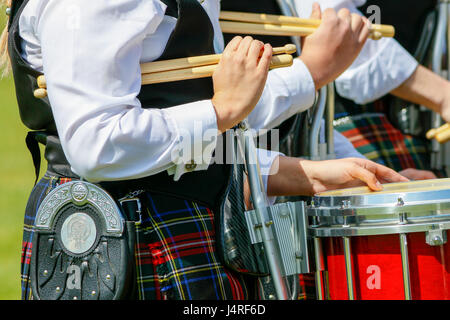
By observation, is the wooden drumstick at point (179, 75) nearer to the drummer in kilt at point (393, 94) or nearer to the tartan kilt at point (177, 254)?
the tartan kilt at point (177, 254)

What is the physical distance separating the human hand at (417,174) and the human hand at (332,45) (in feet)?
2.82

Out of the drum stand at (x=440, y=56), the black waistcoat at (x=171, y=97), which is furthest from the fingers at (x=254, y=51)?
the drum stand at (x=440, y=56)

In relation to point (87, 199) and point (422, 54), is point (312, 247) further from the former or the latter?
point (422, 54)

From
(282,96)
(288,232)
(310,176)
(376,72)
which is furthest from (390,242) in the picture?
(376,72)

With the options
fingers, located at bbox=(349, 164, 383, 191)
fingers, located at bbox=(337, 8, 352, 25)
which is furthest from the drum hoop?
fingers, located at bbox=(337, 8, 352, 25)

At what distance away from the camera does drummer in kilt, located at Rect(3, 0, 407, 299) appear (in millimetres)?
1687

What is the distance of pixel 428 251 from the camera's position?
1.87 m

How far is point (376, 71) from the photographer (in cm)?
310

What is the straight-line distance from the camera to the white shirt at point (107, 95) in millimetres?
1680

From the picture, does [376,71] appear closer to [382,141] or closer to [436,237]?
[382,141]

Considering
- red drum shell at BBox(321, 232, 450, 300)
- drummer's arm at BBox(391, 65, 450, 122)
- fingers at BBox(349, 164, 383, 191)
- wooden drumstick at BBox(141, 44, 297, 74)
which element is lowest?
red drum shell at BBox(321, 232, 450, 300)

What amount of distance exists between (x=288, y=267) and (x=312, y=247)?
0.09 m

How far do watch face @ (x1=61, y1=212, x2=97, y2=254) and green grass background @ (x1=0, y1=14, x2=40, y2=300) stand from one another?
0.65 metres

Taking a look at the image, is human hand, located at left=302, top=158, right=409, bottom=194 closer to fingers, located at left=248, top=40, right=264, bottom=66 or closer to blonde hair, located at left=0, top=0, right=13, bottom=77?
fingers, located at left=248, top=40, right=264, bottom=66
